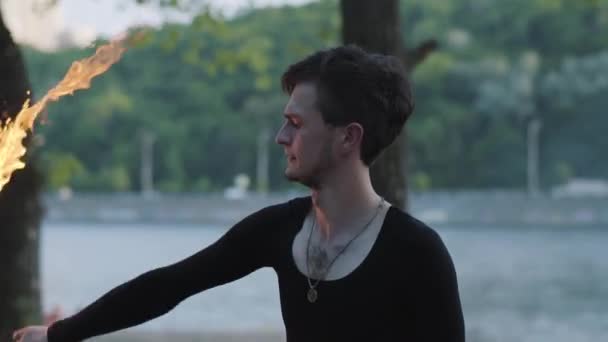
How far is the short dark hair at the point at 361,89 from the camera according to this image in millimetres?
2664

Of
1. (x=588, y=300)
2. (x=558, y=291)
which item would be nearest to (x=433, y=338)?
(x=588, y=300)

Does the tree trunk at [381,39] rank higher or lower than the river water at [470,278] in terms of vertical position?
higher

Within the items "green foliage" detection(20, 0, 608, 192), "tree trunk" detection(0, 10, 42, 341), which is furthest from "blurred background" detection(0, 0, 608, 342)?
"tree trunk" detection(0, 10, 42, 341)

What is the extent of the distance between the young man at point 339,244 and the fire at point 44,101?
1.40ft

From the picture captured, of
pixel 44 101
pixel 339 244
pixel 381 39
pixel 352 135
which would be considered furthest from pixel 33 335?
pixel 381 39

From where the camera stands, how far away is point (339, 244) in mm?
2762

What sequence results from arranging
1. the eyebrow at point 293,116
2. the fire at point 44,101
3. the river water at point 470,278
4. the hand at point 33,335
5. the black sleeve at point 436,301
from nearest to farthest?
the black sleeve at point 436,301 → the eyebrow at point 293,116 → the hand at point 33,335 → the fire at point 44,101 → the river water at point 470,278

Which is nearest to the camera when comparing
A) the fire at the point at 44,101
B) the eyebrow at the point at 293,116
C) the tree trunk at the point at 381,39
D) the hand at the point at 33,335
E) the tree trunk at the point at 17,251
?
the eyebrow at the point at 293,116

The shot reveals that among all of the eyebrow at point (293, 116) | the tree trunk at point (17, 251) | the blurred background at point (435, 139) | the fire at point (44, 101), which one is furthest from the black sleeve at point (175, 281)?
the blurred background at point (435, 139)

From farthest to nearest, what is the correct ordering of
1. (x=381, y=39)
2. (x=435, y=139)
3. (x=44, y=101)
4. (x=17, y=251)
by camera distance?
(x=435, y=139), (x=17, y=251), (x=381, y=39), (x=44, y=101)

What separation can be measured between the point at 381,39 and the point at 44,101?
18.0 ft

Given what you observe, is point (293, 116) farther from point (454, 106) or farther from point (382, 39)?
point (454, 106)

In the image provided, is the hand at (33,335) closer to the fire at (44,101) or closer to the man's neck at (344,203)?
the fire at (44,101)

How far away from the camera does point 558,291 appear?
116 ft
